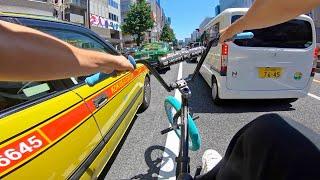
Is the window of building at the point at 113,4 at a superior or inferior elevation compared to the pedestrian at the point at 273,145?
superior

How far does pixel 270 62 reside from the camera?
20.6 feet

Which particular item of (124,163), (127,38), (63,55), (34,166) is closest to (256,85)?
(124,163)

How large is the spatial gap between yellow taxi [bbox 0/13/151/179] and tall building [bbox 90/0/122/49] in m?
45.6

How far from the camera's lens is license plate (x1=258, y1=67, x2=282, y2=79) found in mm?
6316

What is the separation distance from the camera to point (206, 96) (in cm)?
820

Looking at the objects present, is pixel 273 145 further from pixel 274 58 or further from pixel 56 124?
pixel 274 58

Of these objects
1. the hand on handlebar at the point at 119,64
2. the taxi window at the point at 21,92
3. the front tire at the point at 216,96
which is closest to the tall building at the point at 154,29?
the front tire at the point at 216,96

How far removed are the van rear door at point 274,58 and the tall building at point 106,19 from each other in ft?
141

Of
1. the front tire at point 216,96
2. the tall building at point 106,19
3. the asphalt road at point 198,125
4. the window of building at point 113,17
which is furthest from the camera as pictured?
the window of building at point 113,17

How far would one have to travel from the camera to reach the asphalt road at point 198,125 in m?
3.94

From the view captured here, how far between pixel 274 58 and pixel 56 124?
486 cm

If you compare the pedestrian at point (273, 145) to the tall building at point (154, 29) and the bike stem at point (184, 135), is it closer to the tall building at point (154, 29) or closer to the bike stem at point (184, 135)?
the bike stem at point (184, 135)

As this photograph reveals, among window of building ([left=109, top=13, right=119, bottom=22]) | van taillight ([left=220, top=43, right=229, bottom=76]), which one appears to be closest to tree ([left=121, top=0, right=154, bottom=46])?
window of building ([left=109, top=13, right=119, bottom=22])

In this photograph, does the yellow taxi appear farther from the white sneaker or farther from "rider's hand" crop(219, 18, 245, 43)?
the white sneaker
